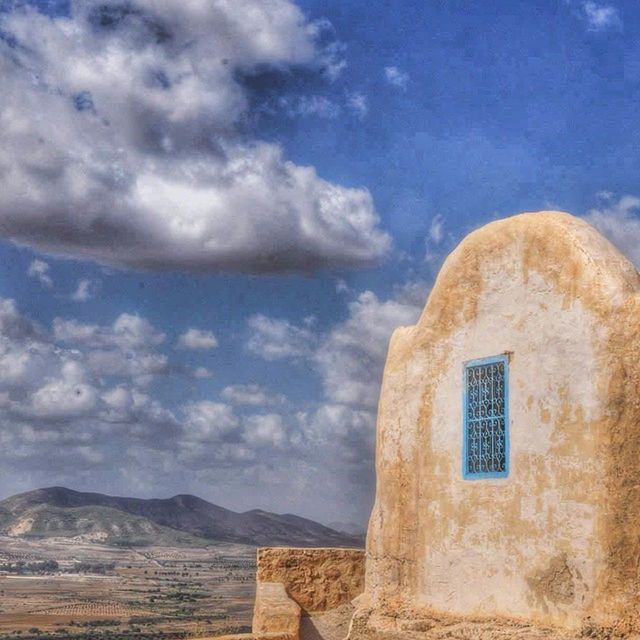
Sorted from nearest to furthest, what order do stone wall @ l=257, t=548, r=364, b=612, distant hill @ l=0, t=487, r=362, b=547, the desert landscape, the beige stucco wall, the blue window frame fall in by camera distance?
the beige stucco wall, the blue window frame, stone wall @ l=257, t=548, r=364, b=612, the desert landscape, distant hill @ l=0, t=487, r=362, b=547

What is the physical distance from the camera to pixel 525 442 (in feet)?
28.0

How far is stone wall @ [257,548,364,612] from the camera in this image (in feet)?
42.7

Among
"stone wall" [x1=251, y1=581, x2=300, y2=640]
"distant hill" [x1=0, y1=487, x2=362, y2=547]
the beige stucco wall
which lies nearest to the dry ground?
"distant hill" [x1=0, y1=487, x2=362, y2=547]

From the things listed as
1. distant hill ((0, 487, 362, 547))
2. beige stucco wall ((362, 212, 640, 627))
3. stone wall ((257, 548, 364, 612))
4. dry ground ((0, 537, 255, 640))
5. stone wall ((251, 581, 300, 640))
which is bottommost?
dry ground ((0, 537, 255, 640))

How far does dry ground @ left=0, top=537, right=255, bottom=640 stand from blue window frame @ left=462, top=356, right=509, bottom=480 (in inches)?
1987

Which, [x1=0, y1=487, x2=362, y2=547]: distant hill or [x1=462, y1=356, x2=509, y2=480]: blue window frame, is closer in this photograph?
[x1=462, y1=356, x2=509, y2=480]: blue window frame

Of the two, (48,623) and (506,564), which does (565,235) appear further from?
(48,623)

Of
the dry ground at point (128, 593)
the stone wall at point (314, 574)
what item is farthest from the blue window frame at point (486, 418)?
the dry ground at point (128, 593)

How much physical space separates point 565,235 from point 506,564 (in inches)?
124

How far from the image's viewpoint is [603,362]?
7.90 m

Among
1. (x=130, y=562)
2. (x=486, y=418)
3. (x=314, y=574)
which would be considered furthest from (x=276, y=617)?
(x=130, y=562)

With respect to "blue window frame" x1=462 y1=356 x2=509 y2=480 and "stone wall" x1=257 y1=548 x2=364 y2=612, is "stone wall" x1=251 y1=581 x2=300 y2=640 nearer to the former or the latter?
"stone wall" x1=257 y1=548 x2=364 y2=612

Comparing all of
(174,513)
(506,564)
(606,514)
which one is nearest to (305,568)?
(506,564)

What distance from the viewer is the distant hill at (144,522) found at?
443 ft
